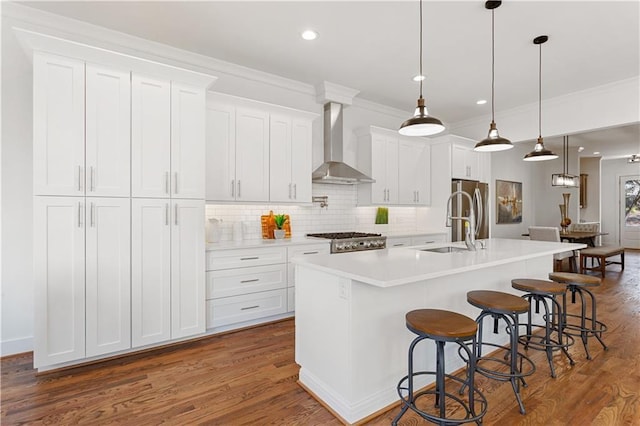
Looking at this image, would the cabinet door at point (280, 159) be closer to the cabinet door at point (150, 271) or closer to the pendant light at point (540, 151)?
the cabinet door at point (150, 271)

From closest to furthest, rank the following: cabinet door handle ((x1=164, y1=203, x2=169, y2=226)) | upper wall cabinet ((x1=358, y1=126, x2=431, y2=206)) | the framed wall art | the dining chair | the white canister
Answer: cabinet door handle ((x1=164, y1=203, x2=169, y2=226)), the white canister, upper wall cabinet ((x1=358, y1=126, x2=431, y2=206)), the dining chair, the framed wall art

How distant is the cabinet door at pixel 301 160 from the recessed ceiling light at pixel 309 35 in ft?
3.67

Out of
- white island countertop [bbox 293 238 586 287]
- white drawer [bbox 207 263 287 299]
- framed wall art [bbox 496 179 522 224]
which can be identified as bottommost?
white drawer [bbox 207 263 287 299]

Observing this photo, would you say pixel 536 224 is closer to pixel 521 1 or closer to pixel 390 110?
pixel 390 110

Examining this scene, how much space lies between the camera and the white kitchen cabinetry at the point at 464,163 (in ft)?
18.2

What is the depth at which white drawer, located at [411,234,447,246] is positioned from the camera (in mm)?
5211

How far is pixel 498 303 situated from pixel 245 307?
8.06 ft

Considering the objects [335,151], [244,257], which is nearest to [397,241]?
[335,151]

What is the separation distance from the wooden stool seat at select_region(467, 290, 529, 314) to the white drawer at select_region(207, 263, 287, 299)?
2099 millimetres

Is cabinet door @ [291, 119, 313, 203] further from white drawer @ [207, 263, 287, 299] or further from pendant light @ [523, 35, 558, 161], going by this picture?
pendant light @ [523, 35, 558, 161]

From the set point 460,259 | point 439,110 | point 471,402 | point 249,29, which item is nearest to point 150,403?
point 471,402

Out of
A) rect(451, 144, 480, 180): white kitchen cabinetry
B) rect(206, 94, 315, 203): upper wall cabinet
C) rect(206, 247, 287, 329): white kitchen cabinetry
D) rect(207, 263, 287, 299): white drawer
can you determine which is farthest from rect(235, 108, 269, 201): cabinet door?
rect(451, 144, 480, 180): white kitchen cabinetry

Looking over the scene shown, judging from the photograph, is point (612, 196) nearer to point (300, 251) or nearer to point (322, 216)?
point (322, 216)

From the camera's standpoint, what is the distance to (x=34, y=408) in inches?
85.0
